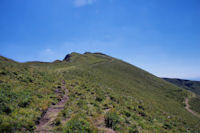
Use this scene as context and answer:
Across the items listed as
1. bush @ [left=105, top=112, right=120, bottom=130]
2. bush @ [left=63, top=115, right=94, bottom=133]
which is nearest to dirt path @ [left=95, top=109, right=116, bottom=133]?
bush @ [left=105, top=112, right=120, bottom=130]

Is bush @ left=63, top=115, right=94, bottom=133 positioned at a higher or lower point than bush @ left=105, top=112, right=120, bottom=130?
higher

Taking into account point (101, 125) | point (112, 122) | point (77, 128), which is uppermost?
point (77, 128)

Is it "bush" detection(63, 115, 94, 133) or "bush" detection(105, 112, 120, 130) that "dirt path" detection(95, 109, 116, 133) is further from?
"bush" detection(63, 115, 94, 133)

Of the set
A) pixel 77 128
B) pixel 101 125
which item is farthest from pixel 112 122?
pixel 77 128

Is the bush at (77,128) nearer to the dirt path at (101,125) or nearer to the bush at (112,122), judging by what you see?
the dirt path at (101,125)

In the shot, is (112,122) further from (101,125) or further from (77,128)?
(77,128)

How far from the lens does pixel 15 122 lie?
589 centimetres

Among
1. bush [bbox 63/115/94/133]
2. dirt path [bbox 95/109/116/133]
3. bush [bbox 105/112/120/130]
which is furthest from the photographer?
bush [bbox 105/112/120/130]

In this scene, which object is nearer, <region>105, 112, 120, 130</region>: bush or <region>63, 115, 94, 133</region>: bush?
<region>63, 115, 94, 133</region>: bush

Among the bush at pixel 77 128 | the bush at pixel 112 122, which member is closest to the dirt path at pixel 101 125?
the bush at pixel 112 122

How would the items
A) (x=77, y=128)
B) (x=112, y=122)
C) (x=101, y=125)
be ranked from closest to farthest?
(x=77, y=128)
(x=101, y=125)
(x=112, y=122)

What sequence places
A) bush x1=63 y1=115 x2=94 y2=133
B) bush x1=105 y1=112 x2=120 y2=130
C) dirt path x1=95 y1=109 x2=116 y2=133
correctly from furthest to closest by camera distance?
1. bush x1=105 y1=112 x2=120 y2=130
2. dirt path x1=95 y1=109 x2=116 y2=133
3. bush x1=63 y1=115 x2=94 y2=133

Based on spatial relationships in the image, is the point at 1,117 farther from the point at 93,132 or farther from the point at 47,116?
the point at 93,132

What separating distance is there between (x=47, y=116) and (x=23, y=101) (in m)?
2.44
